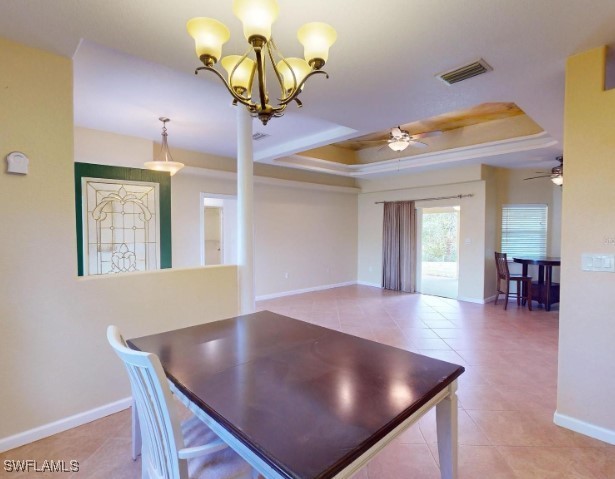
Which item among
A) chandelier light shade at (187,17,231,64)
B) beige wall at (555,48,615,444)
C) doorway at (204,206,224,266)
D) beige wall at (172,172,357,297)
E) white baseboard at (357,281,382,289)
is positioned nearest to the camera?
chandelier light shade at (187,17,231,64)

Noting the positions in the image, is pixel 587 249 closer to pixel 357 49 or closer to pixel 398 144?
pixel 357 49

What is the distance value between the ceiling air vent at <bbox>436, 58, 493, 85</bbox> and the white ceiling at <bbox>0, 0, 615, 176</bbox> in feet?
0.18

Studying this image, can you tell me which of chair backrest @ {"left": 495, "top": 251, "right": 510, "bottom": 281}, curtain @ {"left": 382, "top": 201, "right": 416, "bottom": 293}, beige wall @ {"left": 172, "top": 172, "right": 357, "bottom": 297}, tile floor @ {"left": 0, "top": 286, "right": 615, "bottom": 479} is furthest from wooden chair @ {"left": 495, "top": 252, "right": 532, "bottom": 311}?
beige wall @ {"left": 172, "top": 172, "right": 357, "bottom": 297}

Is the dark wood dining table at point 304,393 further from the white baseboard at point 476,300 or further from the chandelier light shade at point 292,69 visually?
the white baseboard at point 476,300

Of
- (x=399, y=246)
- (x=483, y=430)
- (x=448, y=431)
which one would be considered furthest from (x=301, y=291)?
(x=448, y=431)

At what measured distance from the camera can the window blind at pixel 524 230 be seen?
20.4ft

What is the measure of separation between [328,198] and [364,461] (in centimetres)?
660

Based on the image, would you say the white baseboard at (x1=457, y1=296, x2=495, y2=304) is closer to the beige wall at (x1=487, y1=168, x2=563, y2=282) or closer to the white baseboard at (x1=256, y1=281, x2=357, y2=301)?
the beige wall at (x1=487, y1=168, x2=563, y2=282)

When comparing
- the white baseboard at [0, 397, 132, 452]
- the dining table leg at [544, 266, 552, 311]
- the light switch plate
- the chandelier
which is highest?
the chandelier

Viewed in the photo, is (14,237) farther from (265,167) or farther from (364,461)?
(265,167)

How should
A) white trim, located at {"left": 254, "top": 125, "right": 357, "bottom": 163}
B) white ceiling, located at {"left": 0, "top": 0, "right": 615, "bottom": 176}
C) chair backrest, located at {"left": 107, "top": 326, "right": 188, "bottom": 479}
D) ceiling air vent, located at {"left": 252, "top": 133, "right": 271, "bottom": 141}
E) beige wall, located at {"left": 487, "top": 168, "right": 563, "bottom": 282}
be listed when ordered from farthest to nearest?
1. beige wall, located at {"left": 487, "top": 168, "right": 563, "bottom": 282}
2. ceiling air vent, located at {"left": 252, "top": 133, "right": 271, "bottom": 141}
3. white trim, located at {"left": 254, "top": 125, "right": 357, "bottom": 163}
4. white ceiling, located at {"left": 0, "top": 0, "right": 615, "bottom": 176}
5. chair backrest, located at {"left": 107, "top": 326, "right": 188, "bottom": 479}

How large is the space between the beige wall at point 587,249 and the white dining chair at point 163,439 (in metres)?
2.28

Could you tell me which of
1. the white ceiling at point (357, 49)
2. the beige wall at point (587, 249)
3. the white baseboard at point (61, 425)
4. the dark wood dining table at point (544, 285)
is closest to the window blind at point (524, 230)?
the dark wood dining table at point (544, 285)

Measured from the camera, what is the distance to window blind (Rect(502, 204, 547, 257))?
244 inches
